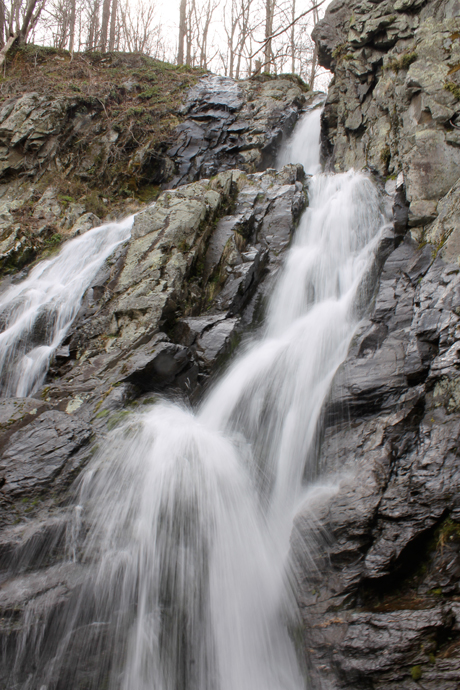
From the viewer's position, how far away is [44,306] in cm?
758

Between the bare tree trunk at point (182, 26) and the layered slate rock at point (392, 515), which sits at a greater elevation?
the bare tree trunk at point (182, 26)

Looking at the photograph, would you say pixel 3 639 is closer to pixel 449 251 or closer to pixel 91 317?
pixel 91 317

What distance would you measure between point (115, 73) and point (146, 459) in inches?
712

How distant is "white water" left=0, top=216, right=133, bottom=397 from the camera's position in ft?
21.6

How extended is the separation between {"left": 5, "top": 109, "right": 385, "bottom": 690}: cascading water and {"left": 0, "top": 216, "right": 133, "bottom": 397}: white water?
2709 mm

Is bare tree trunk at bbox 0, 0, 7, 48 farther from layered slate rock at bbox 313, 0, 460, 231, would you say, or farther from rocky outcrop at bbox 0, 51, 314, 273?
layered slate rock at bbox 313, 0, 460, 231

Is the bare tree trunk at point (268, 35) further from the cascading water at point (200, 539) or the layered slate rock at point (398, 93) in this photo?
the cascading water at point (200, 539)

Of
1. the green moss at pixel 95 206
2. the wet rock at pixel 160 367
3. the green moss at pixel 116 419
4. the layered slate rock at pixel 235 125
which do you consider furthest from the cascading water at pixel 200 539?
the layered slate rock at pixel 235 125

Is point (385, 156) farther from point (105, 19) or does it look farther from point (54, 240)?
point (105, 19)

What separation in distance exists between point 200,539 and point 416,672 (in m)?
2.11

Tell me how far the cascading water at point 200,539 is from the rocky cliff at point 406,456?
0.43m

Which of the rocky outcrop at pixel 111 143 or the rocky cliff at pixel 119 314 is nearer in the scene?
the rocky cliff at pixel 119 314

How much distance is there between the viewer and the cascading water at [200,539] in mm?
3393

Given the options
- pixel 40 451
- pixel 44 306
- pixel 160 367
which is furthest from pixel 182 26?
pixel 40 451
